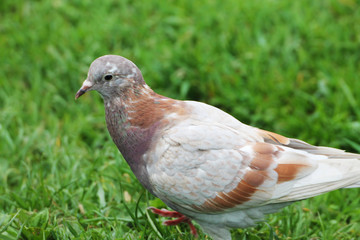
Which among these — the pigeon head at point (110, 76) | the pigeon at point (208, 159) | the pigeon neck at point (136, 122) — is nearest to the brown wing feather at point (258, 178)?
the pigeon at point (208, 159)

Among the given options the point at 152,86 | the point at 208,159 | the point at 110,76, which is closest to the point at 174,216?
the point at 208,159

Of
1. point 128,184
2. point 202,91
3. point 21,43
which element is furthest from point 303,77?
point 21,43

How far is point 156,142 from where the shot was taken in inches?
140

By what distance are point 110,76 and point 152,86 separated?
2.40m

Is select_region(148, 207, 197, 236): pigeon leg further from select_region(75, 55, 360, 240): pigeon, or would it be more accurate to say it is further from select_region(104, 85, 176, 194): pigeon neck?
select_region(104, 85, 176, 194): pigeon neck

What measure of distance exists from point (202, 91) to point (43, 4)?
8.60ft

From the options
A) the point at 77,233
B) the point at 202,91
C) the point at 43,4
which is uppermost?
the point at 43,4

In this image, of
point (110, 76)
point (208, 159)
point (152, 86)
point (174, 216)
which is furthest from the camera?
point (152, 86)

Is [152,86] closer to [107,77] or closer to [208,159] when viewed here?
[107,77]

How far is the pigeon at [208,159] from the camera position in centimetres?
344

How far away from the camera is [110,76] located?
362cm

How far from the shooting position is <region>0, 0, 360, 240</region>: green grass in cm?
423

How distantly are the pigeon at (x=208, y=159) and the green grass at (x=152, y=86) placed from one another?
1.68 ft

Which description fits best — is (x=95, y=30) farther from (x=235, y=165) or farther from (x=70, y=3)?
(x=235, y=165)
